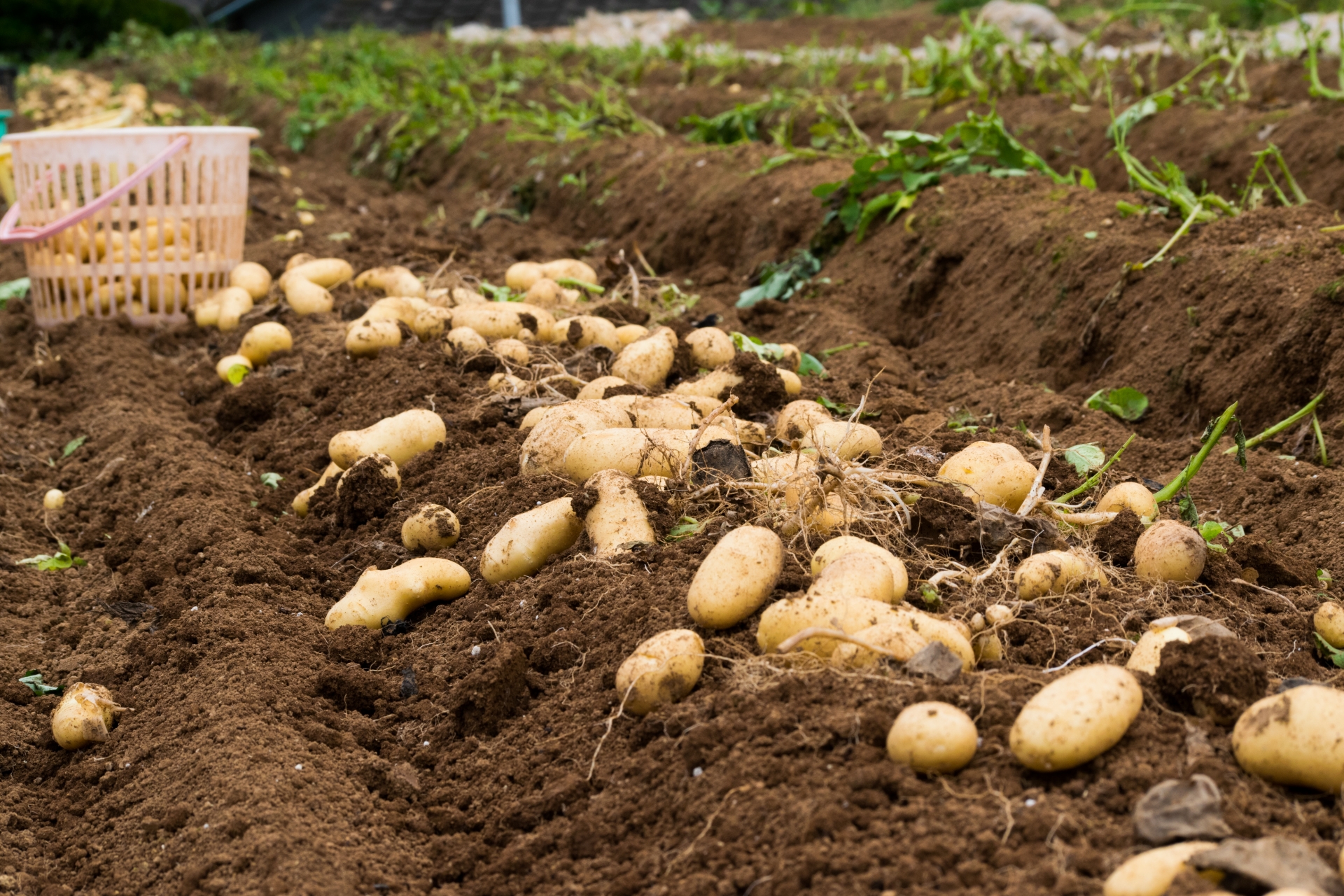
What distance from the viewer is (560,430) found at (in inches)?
111

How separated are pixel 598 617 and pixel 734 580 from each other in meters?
0.40

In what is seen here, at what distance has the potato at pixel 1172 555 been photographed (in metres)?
2.21

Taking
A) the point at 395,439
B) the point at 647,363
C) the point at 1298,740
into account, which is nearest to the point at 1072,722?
the point at 1298,740

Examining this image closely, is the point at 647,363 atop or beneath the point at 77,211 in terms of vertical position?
atop

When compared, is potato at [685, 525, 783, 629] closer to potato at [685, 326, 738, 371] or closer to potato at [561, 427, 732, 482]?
potato at [561, 427, 732, 482]

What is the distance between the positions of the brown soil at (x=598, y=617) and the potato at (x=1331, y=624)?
96 mm

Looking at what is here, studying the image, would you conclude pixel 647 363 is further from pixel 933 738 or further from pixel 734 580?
pixel 933 738

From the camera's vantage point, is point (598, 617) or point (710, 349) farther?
point (710, 349)

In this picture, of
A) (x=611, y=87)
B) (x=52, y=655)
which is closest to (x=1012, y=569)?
(x=52, y=655)

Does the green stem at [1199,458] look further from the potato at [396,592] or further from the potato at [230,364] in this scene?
the potato at [230,364]

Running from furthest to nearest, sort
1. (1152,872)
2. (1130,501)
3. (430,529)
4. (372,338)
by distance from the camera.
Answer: (372,338) → (430,529) → (1130,501) → (1152,872)

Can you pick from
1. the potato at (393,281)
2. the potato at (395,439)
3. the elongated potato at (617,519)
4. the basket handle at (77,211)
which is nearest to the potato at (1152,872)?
the elongated potato at (617,519)

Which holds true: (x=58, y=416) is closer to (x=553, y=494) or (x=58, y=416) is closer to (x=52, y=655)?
(x=52, y=655)

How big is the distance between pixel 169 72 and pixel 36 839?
→ 1466 cm
